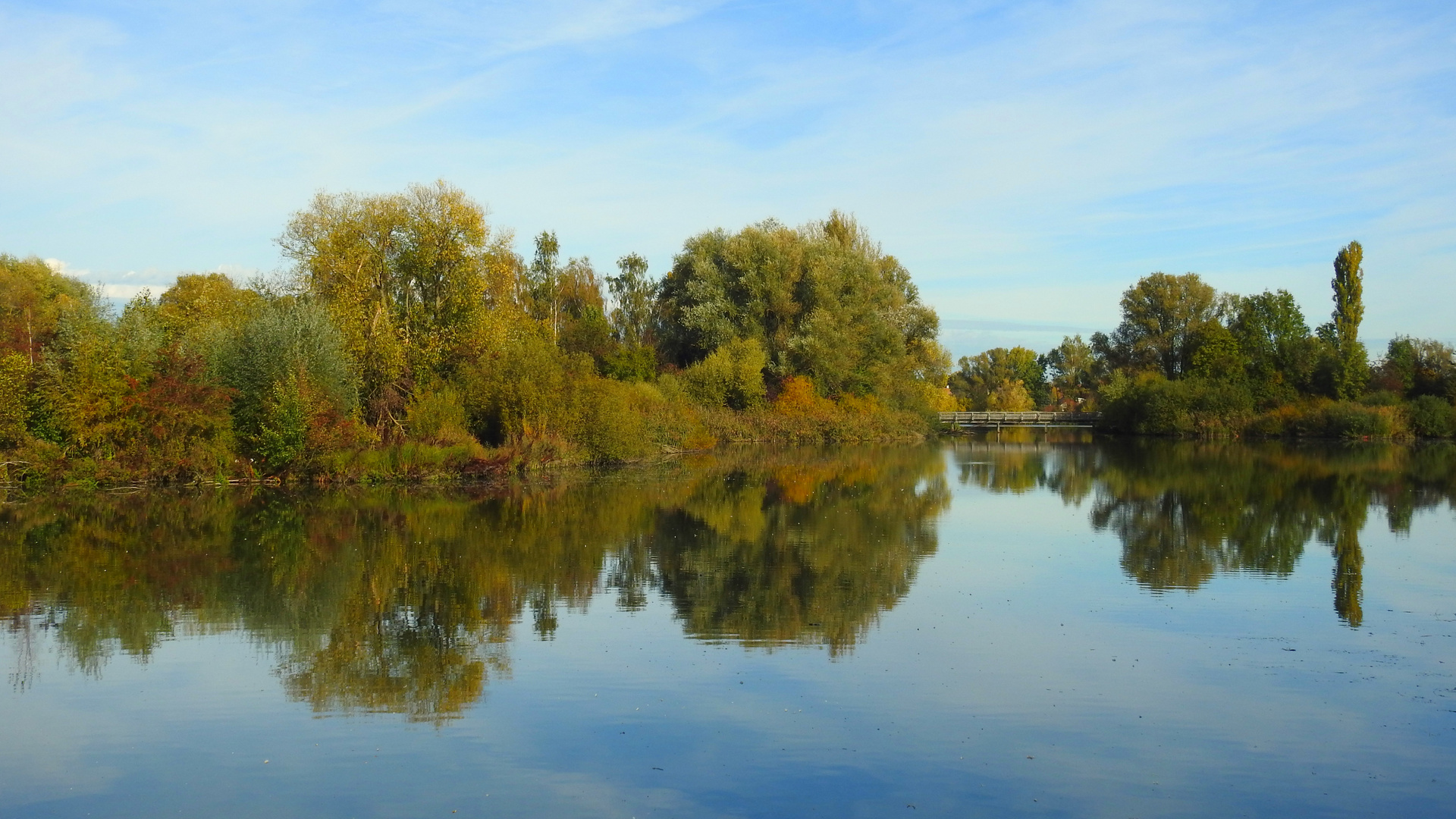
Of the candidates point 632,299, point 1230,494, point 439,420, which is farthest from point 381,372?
point 632,299

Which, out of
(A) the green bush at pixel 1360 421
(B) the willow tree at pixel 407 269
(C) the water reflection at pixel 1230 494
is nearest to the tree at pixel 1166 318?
(A) the green bush at pixel 1360 421

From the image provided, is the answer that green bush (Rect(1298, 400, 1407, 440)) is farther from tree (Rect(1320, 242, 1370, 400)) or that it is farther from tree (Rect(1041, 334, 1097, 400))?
tree (Rect(1041, 334, 1097, 400))

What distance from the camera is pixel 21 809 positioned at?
6.50 m

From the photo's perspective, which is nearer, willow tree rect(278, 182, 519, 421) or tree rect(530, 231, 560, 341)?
willow tree rect(278, 182, 519, 421)

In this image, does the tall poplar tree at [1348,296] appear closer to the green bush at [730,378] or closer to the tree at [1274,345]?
the tree at [1274,345]

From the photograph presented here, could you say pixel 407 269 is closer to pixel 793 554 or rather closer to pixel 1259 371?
pixel 793 554

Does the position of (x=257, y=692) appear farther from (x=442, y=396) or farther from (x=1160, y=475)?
(x=1160, y=475)

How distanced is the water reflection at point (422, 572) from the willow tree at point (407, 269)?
7500mm

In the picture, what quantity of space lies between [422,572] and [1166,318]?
67.5m

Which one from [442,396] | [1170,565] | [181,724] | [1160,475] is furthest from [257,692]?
[1160,475]

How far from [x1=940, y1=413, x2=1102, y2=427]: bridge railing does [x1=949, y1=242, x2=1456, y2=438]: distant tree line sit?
160 centimetres

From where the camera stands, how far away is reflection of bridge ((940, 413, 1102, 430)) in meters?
73.4

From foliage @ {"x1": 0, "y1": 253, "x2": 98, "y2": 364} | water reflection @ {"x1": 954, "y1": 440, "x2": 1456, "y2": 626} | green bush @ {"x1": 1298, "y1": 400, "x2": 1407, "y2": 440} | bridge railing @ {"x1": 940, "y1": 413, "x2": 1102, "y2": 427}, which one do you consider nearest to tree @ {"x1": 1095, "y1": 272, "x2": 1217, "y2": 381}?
bridge railing @ {"x1": 940, "y1": 413, "x2": 1102, "y2": 427}

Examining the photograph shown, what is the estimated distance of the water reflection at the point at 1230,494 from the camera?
1546 centimetres
